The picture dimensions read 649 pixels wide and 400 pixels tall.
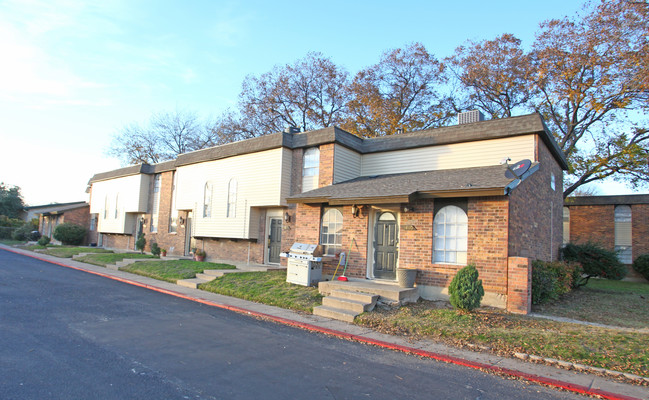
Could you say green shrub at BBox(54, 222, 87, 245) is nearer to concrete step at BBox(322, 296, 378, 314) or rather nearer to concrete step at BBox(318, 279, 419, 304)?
concrete step at BBox(318, 279, 419, 304)

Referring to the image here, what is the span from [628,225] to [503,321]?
19070mm

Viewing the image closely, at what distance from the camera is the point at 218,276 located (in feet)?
44.3

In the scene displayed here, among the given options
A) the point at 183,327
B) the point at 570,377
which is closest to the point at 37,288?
the point at 183,327

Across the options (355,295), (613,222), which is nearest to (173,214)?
(355,295)

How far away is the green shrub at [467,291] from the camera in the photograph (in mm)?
8430

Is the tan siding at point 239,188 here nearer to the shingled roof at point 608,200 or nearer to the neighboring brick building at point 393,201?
the neighboring brick building at point 393,201

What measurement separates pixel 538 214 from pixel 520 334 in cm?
658

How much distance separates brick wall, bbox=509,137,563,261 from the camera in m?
10.1

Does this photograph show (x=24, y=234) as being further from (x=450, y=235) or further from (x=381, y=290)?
(x=450, y=235)

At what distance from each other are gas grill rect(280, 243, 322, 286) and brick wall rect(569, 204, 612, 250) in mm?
17088

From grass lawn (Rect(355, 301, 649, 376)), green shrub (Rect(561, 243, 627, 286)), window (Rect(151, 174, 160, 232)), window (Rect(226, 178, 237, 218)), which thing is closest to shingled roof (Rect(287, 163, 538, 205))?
grass lawn (Rect(355, 301, 649, 376))

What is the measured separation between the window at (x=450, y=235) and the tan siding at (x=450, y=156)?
2.95 m

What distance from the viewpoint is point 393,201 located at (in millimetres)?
10422

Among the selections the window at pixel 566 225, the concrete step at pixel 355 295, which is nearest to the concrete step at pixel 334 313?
the concrete step at pixel 355 295
